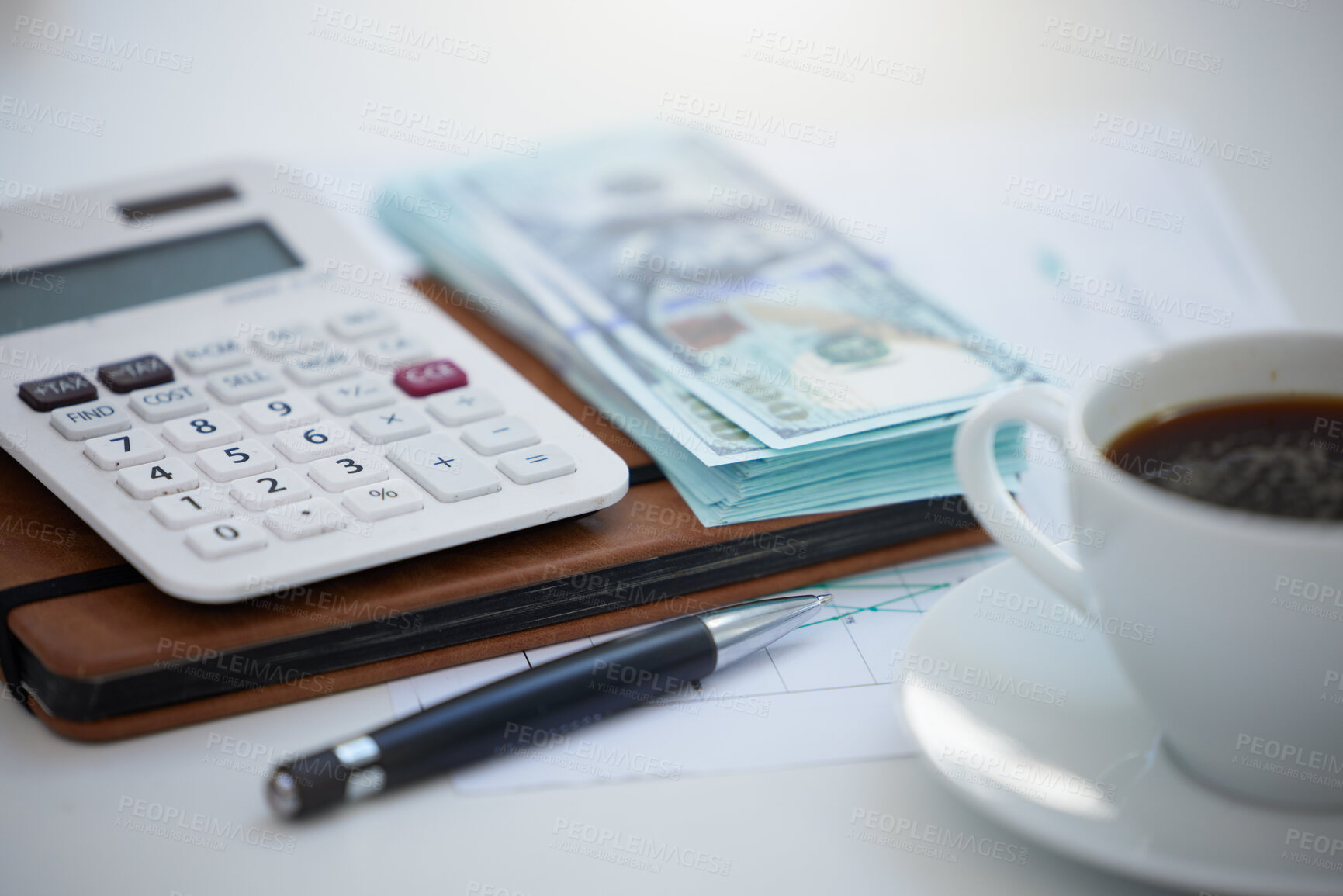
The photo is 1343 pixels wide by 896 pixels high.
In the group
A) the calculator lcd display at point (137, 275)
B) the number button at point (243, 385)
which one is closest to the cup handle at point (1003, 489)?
the number button at point (243, 385)

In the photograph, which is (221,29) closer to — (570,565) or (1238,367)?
(570,565)

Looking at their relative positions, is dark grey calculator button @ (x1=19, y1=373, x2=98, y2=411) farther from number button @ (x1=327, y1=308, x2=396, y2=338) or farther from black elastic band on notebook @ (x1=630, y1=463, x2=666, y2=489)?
black elastic band on notebook @ (x1=630, y1=463, x2=666, y2=489)

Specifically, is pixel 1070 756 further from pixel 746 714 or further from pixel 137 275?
pixel 137 275

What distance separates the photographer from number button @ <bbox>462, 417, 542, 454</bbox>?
0.54m

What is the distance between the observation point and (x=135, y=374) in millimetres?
577

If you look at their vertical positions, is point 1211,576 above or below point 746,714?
above

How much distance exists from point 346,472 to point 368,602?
0.06 m

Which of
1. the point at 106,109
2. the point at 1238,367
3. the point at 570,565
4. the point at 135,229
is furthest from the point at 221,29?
the point at 1238,367

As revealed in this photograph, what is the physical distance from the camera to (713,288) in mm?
711

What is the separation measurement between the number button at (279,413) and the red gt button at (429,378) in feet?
0.15

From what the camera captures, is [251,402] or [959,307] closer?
[251,402]

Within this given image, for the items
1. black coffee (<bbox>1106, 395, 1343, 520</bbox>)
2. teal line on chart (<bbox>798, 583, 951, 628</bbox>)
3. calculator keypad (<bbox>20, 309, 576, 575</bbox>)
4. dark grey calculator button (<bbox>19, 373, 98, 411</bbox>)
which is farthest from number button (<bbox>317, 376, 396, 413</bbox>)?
black coffee (<bbox>1106, 395, 1343, 520</bbox>)

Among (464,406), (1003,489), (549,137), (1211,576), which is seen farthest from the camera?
(549,137)

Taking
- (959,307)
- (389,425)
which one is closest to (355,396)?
(389,425)
